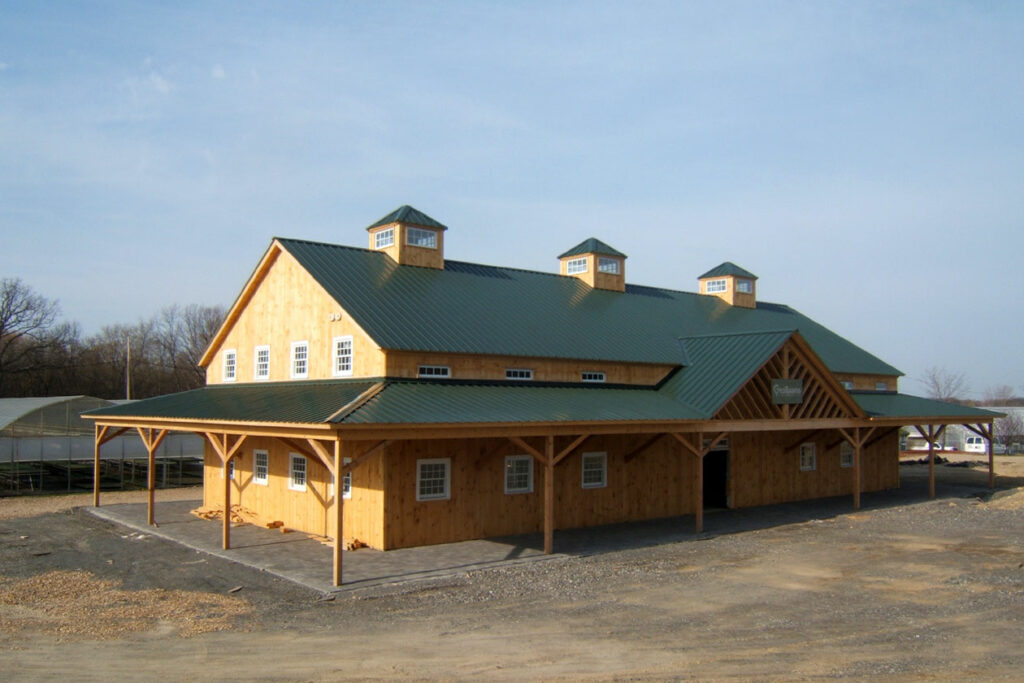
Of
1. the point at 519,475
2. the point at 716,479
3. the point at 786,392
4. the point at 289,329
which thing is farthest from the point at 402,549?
the point at 716,479

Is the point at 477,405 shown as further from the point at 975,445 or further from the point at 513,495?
the point at 975,445

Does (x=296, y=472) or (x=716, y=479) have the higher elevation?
(x=296, y=472)

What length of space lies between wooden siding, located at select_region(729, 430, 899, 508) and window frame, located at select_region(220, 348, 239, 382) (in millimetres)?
14754

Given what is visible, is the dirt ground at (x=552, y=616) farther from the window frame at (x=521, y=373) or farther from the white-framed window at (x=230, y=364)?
the white-framed window at (x=230, y=364)

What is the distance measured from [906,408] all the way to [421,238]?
1816 cm

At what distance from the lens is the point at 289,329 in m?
21.8

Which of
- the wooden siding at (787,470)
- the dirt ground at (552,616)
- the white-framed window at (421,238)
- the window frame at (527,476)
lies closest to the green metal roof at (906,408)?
the wooden siding at (787,470)

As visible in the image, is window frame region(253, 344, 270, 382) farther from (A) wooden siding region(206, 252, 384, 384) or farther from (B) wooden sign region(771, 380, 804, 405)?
(B) wooden sign region(771, 380, 804, 405)

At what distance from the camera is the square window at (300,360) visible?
21.0 metres

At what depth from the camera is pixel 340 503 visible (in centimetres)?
1388

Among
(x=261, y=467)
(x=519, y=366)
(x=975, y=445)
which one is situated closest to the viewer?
(x=519, y=366)

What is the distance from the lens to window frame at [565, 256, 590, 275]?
28.7 meters

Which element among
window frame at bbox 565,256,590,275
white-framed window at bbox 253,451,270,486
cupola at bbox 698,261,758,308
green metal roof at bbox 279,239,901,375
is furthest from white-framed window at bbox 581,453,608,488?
cupola at bbox 698,261,758,308

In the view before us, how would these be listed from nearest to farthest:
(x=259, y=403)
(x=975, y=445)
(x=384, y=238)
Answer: (x=259, y=403)
(x=384, y=238)
(x=975, y=445)
